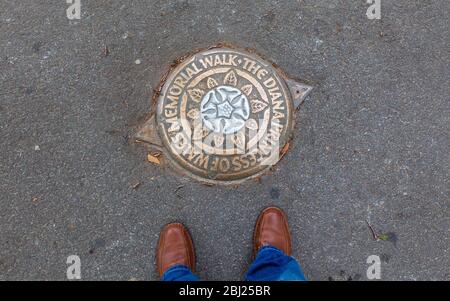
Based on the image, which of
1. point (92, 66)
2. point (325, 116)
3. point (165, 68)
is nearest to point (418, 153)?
point (325, 116)

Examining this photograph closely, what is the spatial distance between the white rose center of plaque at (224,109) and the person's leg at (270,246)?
506 millimetres

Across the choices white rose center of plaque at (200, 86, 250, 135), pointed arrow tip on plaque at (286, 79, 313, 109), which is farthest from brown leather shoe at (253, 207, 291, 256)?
pointed arrow tip on plaque at (286, 79, 313, 109)

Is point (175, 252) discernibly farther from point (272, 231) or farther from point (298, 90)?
point (298, 90)

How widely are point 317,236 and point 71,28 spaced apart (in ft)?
6.00

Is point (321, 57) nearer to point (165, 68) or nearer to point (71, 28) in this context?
point (165, 68)

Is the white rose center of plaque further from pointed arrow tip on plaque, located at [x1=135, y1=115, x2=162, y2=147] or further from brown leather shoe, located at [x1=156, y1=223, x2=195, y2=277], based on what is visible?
brown leather shoe, located at [x1=156, y1=223, x2=195, y2=277]

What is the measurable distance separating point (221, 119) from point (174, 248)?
735 millimetres

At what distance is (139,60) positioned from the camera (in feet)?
8.20

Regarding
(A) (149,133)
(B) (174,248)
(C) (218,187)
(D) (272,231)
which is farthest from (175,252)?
(A) (149,133)

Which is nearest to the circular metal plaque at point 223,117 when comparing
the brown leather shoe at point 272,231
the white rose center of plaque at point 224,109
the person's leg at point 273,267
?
the white rose center of plaque at point 224,109

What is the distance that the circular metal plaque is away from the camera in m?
2.40

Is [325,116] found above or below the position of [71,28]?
below
